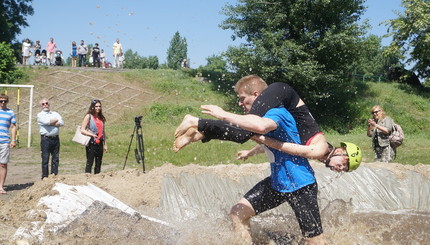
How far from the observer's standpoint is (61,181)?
658 centimetres

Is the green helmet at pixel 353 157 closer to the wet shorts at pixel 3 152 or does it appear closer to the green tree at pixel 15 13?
the wet shorts at pixel 3 152

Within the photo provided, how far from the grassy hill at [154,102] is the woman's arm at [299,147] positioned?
10929 mm

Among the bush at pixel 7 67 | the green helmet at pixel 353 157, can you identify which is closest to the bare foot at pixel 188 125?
the green helmet at pixel 353 157

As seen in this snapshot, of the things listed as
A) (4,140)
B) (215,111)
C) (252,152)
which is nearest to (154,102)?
(4,140)

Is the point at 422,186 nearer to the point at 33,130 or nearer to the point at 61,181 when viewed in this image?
the point at 61,181

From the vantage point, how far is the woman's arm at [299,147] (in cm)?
374

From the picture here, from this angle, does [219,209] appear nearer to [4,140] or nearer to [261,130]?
[261,130]

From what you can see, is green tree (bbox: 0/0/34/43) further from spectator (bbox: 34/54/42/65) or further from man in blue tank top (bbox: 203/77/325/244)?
man in blue tank top (bbox: 203/77/325/244)

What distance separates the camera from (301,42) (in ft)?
82.9

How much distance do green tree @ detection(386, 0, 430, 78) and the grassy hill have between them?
2.76 m

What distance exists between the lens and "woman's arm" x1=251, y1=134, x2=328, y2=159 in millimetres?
3744

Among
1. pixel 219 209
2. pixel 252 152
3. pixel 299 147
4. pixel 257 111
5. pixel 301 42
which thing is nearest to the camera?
pixel 257 111

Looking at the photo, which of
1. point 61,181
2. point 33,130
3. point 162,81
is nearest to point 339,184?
point 61,181

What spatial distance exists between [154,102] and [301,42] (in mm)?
8978
